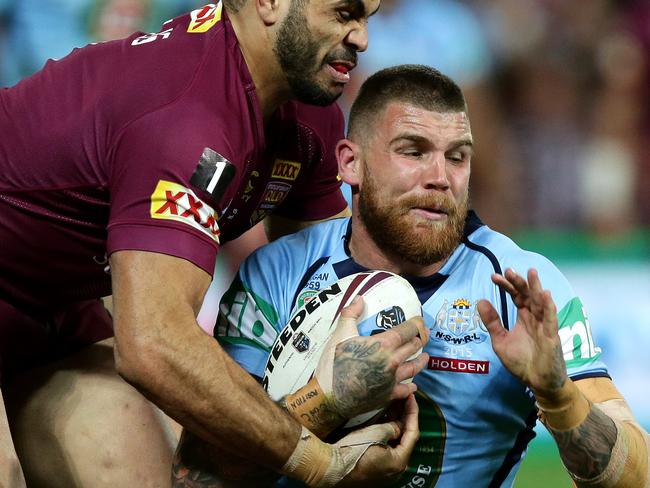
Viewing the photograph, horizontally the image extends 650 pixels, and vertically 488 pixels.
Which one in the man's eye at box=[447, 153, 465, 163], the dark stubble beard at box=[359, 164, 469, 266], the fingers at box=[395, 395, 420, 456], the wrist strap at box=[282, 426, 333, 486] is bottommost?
the wrist strap at box=[282, 426, 333, 486]

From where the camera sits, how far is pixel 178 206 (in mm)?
3326

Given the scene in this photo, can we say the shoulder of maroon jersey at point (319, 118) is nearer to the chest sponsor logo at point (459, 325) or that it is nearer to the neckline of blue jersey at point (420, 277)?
the neckline of blue jersey at point (420, 277)

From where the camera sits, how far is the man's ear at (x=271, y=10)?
12.3 ft

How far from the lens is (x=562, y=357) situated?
3.17 meters

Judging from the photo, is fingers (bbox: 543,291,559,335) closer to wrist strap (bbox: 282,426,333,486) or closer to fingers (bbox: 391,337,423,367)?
fingers (bbox: 391,337,423,367)

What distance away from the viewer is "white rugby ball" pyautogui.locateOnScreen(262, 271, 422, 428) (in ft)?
11.5

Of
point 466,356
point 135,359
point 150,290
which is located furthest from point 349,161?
point 135,359

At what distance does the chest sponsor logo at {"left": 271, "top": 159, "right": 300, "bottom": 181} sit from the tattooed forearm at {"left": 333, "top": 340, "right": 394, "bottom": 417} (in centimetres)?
98

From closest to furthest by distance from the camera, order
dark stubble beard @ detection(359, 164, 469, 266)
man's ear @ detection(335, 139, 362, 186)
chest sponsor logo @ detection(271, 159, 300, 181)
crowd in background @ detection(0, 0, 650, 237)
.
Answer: dark stubble beard @ detection(359, 164, 469, 266) < man's ear @ detection(335, 139, 362, 186) < chest sponsor logo @ detection(271, 159, 300, 181) < crowd in background @ detection(0, 0, 650, 237)

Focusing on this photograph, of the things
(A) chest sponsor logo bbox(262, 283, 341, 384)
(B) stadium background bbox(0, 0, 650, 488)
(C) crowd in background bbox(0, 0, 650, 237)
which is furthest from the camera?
(C) crowd in background bbox(0, 0, 650, 237)

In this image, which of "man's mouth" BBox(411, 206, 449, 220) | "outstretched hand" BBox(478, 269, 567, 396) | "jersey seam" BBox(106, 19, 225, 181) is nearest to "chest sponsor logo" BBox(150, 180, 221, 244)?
"jersey seam" BBox(106, 19, 225, 181)

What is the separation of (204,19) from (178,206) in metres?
0.85

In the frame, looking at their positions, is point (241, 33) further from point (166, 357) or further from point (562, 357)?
point (562, 357)

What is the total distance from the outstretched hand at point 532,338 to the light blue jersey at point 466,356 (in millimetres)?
289
